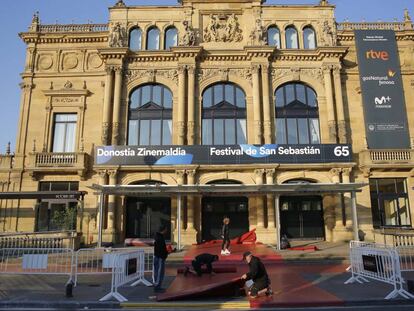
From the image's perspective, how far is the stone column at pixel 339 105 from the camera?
2491cm

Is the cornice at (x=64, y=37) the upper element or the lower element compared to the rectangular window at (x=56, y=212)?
upper

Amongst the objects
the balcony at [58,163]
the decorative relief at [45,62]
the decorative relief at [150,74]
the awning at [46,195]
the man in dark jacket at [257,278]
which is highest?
the decorative relief at [45,62]

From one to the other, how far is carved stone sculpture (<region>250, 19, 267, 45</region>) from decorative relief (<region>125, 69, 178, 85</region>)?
6.40m

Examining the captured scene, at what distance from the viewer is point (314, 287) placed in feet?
36.0

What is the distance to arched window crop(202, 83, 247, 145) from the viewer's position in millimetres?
25656

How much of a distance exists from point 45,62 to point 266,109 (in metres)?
17.5

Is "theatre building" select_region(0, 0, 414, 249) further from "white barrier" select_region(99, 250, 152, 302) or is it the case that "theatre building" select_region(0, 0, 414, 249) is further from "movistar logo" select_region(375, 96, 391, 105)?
"white barrier" select_region(99, 250, 152, 302)

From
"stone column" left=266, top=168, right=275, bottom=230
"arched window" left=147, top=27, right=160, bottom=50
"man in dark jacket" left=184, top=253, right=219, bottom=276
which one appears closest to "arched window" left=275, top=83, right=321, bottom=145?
"stone column" left=266, top=168, right=275, bottom=230

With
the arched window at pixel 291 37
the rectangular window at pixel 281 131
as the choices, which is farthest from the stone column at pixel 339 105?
the rectangular window at pixel 281 131

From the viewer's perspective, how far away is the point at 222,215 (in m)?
A: 24.7

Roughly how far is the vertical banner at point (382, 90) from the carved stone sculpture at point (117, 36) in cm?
1815

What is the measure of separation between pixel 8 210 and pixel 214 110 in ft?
53.1

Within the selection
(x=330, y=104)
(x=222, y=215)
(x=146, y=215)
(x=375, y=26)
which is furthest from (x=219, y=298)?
(x=375, y=26)

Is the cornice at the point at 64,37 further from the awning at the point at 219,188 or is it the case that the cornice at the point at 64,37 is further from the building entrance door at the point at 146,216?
the awning at the point at 219,188
